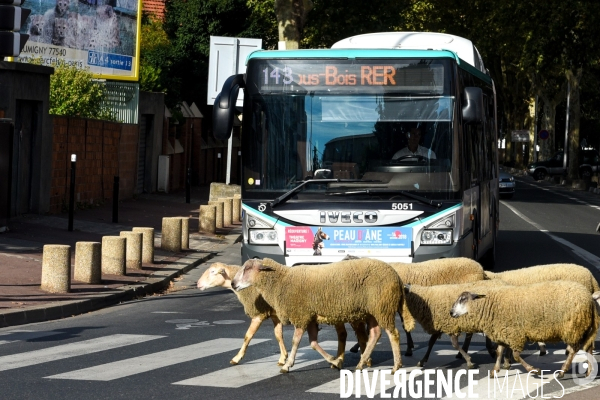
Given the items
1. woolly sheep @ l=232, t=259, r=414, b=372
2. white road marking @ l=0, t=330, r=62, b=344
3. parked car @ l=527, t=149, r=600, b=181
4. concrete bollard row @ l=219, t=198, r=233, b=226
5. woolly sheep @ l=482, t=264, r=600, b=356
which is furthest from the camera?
parked car @ l=527, t=149, r=600, b=181

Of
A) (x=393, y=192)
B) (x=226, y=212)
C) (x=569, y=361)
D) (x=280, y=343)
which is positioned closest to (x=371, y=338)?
(x=280, y=343)

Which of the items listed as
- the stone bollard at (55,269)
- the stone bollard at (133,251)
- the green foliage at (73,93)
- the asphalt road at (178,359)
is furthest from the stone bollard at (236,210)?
the stone bollard at (55,269)

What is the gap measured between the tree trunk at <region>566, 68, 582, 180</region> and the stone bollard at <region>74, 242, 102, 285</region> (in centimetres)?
5061

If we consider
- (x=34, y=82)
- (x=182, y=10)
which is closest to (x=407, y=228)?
(x=34, y=82)

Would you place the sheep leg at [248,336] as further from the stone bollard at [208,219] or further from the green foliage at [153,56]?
the green foliage at [153,56]

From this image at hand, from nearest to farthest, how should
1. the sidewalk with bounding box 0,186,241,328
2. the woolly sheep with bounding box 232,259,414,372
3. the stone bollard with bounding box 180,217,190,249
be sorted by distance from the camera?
1. the woolly sheep with bounding box 232,259,414,372
2. the sidewalk with bounding box 0,186,241,328
3. the stone bollard with bounding box 180,217,190,249

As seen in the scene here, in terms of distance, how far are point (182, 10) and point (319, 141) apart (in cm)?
3624

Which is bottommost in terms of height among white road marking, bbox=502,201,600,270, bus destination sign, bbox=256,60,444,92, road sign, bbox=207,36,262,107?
white road marking, bbox=502,201,600,270

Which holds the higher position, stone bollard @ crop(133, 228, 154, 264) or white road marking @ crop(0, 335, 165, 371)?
stone bollard @ crop(133, 228, 154, 264)

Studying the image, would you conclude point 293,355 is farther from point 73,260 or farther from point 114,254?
point 73,260

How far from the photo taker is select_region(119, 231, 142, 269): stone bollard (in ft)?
57.5

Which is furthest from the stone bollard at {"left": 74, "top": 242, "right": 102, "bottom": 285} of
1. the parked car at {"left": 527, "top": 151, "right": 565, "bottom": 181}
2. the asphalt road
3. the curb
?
the parked car at {"left": 527, "top": 151, "right": 565, "bottom": 181}

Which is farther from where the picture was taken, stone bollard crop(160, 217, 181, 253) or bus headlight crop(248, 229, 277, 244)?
stone bollard crop(160, 217, 181, 253)

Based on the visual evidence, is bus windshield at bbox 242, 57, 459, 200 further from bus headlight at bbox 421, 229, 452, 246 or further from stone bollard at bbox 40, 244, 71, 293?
stone bollard at bbox 40, 244, 71, 293
